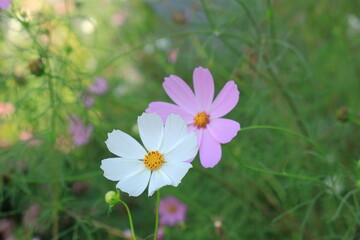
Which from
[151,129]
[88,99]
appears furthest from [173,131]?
[88,99]

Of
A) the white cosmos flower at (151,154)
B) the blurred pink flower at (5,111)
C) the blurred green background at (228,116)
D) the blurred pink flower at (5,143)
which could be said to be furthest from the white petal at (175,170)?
the blurred pink flower at (5,143)

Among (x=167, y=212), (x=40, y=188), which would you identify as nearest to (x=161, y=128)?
(x=167, y=212)

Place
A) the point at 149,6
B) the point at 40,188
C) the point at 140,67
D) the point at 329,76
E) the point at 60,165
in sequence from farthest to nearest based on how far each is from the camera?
the point at 149,6 < the point at 140,67 < the point at 329,76 < the point at 40,188 < the point at 60,165

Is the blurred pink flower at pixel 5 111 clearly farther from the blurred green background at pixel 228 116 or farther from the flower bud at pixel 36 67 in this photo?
the flower bud at pixel 36 67

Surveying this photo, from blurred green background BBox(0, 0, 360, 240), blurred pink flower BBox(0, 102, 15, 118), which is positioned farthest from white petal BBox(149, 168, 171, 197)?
blurred pink flower BBox(0, 102, 15, 118)

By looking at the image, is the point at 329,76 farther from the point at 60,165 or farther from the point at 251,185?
the point at 60,165

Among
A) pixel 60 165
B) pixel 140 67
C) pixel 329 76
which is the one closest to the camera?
pixel 60 165
